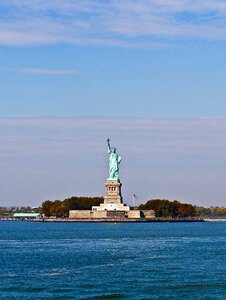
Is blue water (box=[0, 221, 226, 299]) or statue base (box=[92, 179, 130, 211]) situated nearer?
blue water (box=[0, 221, 226, 299])

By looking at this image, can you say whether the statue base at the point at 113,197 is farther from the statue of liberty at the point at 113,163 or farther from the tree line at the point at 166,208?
the tree line at the point at 166,208

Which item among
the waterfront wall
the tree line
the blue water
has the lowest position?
the blue water

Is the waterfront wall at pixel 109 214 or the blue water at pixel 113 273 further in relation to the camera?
the waterfront wall at pixel 109 214

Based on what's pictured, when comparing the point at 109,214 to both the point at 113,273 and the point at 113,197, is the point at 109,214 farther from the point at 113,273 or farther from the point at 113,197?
the point at 113,273

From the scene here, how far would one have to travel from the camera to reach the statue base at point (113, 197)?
14350 cm

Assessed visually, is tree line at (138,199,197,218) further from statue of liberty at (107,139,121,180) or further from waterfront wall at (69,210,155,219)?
statue of liberty at (107,139,121,180)

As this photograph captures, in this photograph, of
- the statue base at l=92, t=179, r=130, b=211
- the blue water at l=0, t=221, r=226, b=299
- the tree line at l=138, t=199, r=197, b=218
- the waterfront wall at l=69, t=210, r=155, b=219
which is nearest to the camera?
the blue water at l=0, t=221, r=226, b=299

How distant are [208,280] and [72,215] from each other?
120 metres

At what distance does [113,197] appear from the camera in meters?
145

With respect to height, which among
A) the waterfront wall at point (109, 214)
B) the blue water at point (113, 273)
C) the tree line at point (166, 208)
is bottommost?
the blue water at point (113, 273)

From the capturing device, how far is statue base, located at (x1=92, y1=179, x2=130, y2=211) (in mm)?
143500

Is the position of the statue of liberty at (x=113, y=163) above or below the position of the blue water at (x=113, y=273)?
above

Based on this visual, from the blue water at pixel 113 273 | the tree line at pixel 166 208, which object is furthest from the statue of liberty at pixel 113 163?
the blue water at pixel 113 273

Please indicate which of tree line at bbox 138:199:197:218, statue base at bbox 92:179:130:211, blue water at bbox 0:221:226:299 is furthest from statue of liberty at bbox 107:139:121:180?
blue water at bbox 0:221:226:299
